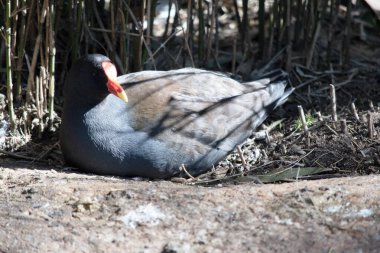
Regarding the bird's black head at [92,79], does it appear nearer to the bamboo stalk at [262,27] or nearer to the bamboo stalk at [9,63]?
the bamboo stalk at [9,63]

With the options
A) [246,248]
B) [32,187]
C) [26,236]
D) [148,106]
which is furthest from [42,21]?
[246,248]

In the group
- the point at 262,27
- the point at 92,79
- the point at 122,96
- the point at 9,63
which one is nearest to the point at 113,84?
the point at 122,96

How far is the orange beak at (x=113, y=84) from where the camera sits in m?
5.69

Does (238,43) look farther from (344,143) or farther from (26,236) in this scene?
(26,236)

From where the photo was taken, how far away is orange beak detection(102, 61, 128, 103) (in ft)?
18.7

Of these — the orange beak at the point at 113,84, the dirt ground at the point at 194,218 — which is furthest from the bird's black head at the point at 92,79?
the dirt ground at the point at 194,218

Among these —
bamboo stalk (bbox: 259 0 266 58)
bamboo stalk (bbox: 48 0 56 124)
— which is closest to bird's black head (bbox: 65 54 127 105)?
bamboo stalk (bbox: 48 0 56 124)

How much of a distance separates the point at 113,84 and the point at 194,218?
1442 mm

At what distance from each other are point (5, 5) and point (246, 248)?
2.77m

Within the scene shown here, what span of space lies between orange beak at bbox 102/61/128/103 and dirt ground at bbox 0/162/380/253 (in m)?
0.73

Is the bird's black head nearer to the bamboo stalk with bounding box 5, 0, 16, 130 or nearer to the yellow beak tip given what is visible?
the yellow beak tip

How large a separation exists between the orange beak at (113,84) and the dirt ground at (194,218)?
0.73 metres

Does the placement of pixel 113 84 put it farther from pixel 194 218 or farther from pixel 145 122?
pixel 194 218

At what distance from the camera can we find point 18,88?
6383 mm
